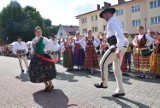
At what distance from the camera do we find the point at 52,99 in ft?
18.6

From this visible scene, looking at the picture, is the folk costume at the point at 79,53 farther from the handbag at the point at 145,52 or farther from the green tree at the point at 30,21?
the green tree at the point at 30,21

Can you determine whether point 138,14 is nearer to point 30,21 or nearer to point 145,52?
point 30,21

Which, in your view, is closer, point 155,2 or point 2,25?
point 155,2

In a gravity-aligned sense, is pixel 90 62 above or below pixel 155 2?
below

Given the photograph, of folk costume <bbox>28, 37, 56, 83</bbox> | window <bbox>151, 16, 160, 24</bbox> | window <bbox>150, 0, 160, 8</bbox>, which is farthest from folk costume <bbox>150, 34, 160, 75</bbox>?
window <bbox>150, 0, 160, 8</bbox>

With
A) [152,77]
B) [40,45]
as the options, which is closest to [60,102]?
[40,45]

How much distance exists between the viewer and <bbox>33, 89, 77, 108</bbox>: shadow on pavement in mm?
5176

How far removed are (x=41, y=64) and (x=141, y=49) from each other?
3772 millimetres

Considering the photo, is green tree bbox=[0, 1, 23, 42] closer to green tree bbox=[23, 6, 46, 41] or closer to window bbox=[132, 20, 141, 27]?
green tree bbox=[23, 6, 46, 41]

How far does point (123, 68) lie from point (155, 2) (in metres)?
26.3

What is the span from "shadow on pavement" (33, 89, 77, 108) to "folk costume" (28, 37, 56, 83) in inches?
15.8

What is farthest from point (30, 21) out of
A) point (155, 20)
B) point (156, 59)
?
point (156, 59)

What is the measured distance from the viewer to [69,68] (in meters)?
10.8

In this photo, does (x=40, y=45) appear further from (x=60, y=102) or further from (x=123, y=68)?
(x=123, y=68)
